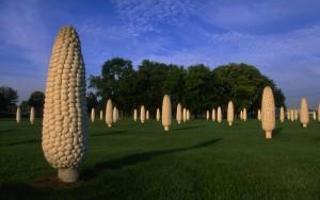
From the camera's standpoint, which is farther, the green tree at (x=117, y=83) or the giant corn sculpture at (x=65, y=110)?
the green tree at (x=117, y=83)

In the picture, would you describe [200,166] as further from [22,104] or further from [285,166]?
[22,104]

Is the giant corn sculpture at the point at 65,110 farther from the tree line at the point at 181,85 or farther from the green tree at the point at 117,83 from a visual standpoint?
the green tree at the point at 117,83

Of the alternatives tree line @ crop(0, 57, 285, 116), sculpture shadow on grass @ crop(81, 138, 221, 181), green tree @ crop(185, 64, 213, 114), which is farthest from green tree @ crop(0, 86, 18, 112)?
sculpture shadow on grass @ crop(81, 138, 221, 181)

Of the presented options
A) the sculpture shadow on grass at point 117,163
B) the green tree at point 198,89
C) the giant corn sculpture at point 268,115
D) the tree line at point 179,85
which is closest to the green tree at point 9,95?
the tree line at point 179,85

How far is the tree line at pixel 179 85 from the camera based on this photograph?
9125 centimetres

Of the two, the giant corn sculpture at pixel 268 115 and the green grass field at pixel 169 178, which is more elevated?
the giant corn sculpture at pixel 268 115

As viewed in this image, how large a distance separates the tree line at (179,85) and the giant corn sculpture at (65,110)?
80.0 meters

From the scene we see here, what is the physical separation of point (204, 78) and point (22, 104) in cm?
8061

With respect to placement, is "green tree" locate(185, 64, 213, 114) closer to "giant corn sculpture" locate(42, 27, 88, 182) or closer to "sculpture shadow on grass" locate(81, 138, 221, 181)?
"sculpture shadow on grass" locate(81, 138, 221, 181)

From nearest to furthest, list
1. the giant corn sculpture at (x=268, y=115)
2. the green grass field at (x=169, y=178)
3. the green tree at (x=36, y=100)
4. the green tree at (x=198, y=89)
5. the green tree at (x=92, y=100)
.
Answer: the green grass field at (x=169, y=178)
the giant corn sculpture at (x=268, y=115)
the green tree at (x=198, y=89)
the green tree at (x=92, y=100)
the green tree at (x=36, y=100)

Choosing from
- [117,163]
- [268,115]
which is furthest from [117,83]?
[117,163]

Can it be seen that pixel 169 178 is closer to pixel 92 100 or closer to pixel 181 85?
pixel 181 85

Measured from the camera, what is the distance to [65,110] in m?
9.52

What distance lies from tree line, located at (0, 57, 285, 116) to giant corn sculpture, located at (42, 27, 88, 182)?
262ft
